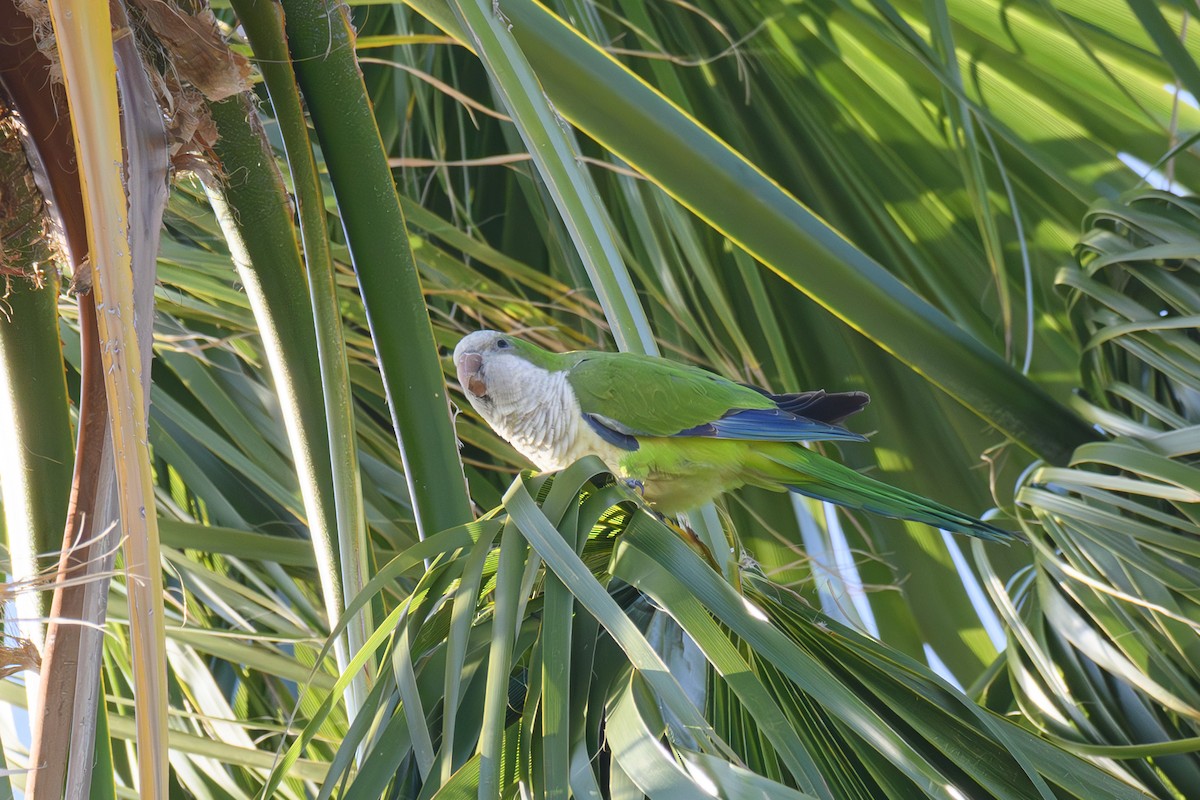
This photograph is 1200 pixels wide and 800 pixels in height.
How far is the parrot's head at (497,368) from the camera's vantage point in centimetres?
144

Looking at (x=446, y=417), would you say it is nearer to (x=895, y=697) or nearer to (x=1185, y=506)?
(x=895, y=697)

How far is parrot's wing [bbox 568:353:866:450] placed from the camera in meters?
1.36

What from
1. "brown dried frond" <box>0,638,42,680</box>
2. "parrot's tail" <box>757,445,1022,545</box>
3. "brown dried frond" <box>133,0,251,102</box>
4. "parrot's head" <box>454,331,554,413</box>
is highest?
"brown dried frond" <box>133,0,251,102</box>

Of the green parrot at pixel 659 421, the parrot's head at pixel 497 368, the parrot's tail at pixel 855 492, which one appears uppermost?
the parrot's head at pixel 497 368

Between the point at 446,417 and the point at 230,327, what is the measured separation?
2.84ft

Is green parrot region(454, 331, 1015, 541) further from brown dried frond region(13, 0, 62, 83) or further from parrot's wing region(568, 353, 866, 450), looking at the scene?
brown dried frond region(13, 0, 62, 83)

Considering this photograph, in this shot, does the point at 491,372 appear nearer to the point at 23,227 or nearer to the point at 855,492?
the point at 855,492

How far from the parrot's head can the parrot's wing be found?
0.22 feet

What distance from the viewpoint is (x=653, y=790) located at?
0.57 meters

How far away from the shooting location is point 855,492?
4.03ft

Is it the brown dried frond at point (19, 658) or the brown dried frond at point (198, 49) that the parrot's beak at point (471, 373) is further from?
the brown dried frond at point (19, 658)

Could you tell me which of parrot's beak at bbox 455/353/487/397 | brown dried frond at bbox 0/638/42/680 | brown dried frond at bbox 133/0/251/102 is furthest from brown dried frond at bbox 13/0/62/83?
parrot's beak at bbox 455/353/487/397

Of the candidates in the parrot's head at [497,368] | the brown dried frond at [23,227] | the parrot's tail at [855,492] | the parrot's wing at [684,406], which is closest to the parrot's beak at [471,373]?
the parrot's head at [497,368]

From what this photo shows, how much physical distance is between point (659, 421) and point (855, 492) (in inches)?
11.6
